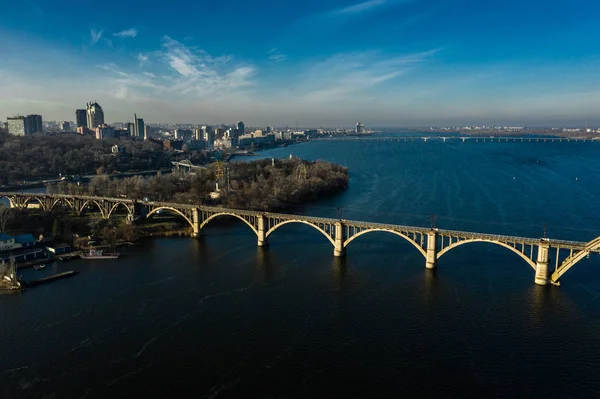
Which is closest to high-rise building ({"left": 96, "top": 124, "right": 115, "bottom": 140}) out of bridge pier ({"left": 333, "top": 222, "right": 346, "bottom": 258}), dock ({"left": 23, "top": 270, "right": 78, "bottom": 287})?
dock ({"left": 23, "top": 270, "right": 78, "bottom": 287})

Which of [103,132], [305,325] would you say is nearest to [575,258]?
[305,325]

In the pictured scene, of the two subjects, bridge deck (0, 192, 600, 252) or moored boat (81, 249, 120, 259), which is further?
moored boat (81, 249, 120, 259)

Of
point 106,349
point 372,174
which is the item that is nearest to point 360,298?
point 106,349

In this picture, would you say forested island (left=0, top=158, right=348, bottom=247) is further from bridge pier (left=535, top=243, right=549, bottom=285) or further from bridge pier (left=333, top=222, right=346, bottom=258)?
bridge pier (left=535, top=243, right=549, bottom=285)

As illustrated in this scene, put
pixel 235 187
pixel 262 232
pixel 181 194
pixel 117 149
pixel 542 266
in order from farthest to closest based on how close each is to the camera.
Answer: pixel 117 149 < pixel 235 187 < pixel 181 194 < pixel 262 232 < pixel 542 266

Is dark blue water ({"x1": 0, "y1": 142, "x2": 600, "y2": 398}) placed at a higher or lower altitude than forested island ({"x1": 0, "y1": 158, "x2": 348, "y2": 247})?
lower

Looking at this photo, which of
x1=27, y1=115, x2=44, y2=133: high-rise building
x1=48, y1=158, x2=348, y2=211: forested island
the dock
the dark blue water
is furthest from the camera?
x1=27, y1=115, x2=44, y2=133: high-rise building

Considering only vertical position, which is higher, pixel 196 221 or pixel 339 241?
pixel 196 221

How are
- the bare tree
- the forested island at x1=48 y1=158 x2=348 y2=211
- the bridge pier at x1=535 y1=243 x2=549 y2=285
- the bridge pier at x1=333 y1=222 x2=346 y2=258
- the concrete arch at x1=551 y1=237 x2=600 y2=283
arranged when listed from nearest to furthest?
the concrete arch at x1=551 y1=237 x2=600 y2=283 < the bridge pier at x1=535 y1=243 x2=549 y2=285 < the bridge pier at x1=333 y1=222 x2=346 y2=258 < the bare tree < the forested island at x1=48 y1=158 x2=348 y2=211

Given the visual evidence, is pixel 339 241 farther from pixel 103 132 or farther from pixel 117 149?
pixel 103 132
